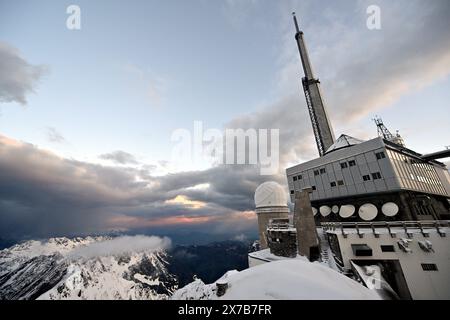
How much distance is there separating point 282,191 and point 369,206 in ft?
46.2

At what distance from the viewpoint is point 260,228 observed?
36.2 meters

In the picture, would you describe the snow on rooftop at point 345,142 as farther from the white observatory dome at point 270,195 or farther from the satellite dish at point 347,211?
the white observatory dome at point 270,195

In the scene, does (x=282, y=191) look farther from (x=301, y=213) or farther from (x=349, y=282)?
(x=349, y=282)

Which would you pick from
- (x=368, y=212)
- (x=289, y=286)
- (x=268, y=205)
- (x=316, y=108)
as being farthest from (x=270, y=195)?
(x=316, y=108)

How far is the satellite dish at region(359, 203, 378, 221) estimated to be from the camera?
2874cm

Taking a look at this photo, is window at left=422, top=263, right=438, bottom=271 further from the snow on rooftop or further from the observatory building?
the snow on rooftop

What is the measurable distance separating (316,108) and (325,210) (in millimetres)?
32346

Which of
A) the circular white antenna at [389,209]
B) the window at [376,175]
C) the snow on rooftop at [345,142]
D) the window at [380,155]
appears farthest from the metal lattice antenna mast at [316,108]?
the circular white antenna at [389,209]

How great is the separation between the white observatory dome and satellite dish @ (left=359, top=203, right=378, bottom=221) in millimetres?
12380

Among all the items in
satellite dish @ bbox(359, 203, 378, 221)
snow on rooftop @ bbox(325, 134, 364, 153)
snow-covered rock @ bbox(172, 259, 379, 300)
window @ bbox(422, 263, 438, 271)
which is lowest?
window @ bbox(422, 263, 438, 271)

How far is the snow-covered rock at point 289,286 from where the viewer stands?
8703 mm

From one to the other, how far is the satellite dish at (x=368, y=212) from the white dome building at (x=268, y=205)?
12.3 metres

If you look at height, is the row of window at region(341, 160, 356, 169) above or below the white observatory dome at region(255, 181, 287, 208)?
above

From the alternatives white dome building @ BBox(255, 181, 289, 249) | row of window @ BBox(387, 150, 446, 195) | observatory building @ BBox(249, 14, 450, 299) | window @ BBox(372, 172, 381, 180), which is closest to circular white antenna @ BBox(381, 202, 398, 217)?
observatory building @ BBox(249, 14, 450, 299)
